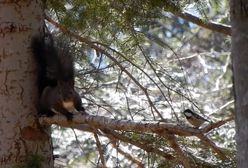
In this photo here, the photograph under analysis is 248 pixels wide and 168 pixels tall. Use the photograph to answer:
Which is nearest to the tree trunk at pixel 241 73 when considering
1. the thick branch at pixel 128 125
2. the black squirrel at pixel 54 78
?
the thick branch at pixel 128 125

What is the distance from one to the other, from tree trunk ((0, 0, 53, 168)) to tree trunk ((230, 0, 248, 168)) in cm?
95

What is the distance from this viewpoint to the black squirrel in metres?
2.21

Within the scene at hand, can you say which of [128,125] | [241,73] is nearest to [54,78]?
[128,125]

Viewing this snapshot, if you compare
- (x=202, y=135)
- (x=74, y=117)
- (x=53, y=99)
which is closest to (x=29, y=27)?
(x=53, y=99)

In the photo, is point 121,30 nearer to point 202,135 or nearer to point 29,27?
point 29,27

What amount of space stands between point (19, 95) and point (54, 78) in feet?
0.48

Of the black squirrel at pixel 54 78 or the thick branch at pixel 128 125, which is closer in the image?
the thick branch at pixel 128 125

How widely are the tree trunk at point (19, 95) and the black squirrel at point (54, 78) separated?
29mm

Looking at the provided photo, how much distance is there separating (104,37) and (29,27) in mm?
621

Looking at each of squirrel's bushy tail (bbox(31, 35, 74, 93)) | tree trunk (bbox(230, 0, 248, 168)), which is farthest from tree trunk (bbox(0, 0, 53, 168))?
tree trunk (bbox(230, 0, 248, 168))

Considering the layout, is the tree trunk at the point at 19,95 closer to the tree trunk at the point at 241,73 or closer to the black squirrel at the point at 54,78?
the black squirrel at the point at 54,78

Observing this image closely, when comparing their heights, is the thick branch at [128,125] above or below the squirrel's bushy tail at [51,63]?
below

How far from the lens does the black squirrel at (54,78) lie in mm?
2209

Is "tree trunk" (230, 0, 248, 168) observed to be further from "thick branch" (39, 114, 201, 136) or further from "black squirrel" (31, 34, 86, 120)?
"black squirrel" (31, 34, 86, 120)
